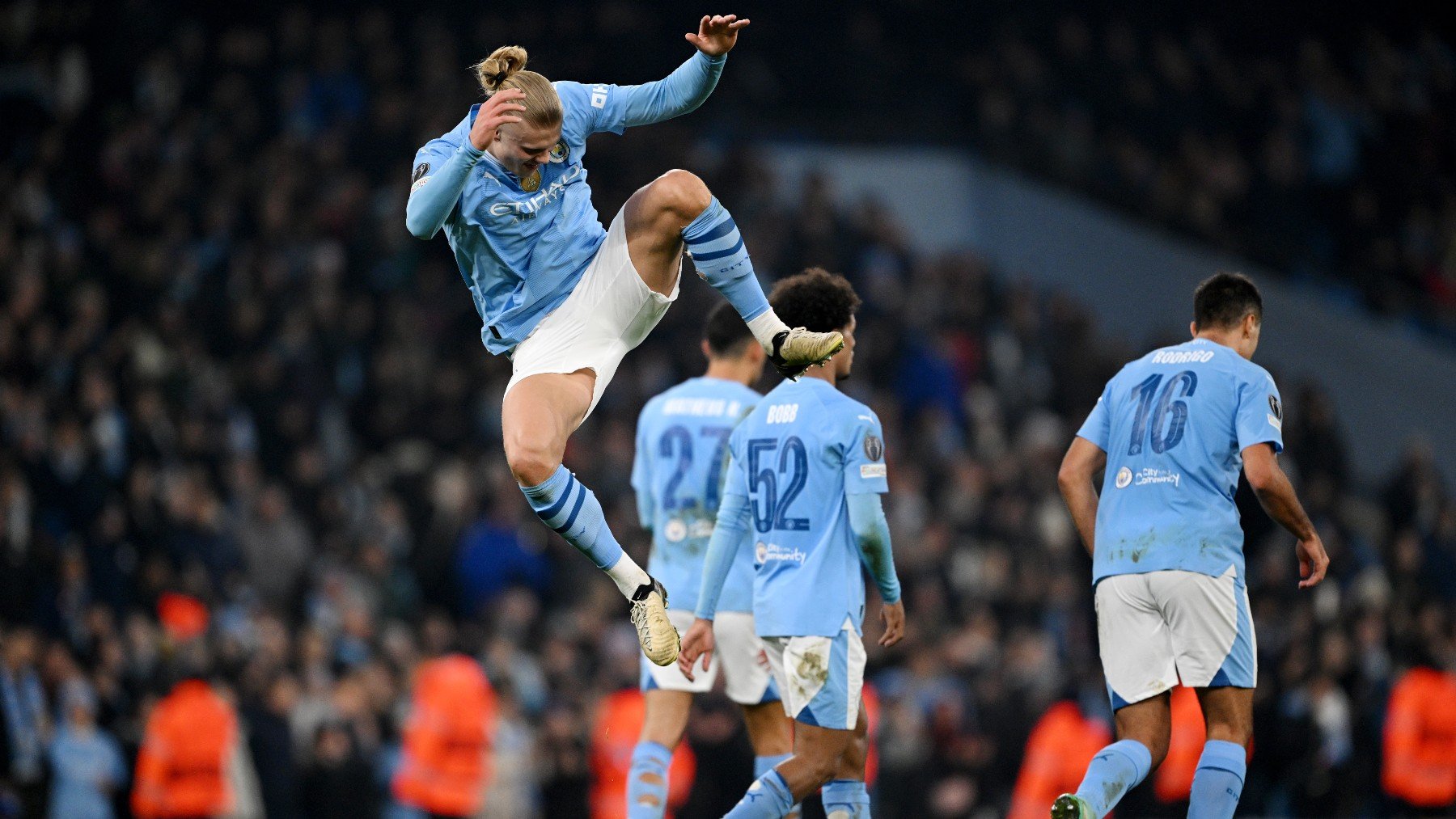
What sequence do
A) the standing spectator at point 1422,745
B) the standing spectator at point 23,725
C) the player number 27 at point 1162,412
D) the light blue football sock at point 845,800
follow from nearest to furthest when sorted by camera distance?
the player number 27 at point 1162,412, the light blue football sock at point 845,800, the standing spectator at point 23,725, the standing spectator at point 1422,745

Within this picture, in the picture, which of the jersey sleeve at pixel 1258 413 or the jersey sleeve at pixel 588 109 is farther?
the jersey sleeve at pixel 1258 413

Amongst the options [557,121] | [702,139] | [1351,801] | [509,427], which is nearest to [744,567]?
[509,427]

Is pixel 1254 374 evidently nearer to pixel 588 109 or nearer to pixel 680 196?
pixel 680 196

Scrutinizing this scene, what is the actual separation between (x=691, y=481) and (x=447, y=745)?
5216 mm

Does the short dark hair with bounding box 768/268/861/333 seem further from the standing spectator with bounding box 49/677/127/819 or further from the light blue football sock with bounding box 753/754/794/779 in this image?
the standing spectator with bounding box 49/677/127/819

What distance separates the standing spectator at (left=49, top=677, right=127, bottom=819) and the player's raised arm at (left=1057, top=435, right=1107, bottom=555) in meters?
7.88

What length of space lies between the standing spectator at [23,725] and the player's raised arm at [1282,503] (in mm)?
8416

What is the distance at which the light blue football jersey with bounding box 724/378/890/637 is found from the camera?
676 centimetres

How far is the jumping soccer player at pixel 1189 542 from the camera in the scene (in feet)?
21.5

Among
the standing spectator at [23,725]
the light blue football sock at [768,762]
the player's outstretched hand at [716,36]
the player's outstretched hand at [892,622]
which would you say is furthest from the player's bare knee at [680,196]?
the standing spectator at [23,725]

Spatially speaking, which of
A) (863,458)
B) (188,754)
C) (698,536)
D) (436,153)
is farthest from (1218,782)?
(188,754)

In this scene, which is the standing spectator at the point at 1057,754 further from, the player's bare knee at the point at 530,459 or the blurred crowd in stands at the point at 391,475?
the player's bare knee at the point at 530,459

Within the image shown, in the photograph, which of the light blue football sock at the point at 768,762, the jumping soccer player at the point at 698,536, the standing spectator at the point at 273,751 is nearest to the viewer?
the light blue football sock at the point at 768,762

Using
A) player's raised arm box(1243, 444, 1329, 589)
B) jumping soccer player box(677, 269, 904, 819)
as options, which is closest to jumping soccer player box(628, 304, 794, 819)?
jumping soccer player box(677, 269, 904, 819)
